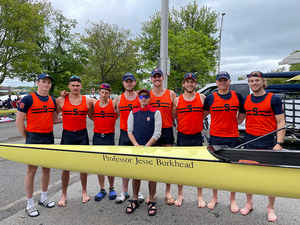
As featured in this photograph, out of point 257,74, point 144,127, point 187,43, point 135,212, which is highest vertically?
point 187,43

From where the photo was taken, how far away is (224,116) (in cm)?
272

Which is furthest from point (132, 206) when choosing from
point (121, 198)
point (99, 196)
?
point (99, 196)

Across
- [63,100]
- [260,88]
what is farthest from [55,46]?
Answer: [260,88]

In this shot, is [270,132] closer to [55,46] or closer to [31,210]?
[31,210]

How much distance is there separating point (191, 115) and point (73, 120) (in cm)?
176

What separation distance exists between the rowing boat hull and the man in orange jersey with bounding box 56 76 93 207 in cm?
26

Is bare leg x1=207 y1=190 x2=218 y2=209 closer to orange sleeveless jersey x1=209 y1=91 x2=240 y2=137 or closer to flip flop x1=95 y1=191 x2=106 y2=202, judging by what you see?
orange sleeveless jersey x1=209 y1=91 x2=240 y2=137

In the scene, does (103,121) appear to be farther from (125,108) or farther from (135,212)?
(135,212)

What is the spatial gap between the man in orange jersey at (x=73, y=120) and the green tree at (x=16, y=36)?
12627 mm

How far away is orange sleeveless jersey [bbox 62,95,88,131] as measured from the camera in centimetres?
289

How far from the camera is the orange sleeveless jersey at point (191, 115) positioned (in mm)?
2830

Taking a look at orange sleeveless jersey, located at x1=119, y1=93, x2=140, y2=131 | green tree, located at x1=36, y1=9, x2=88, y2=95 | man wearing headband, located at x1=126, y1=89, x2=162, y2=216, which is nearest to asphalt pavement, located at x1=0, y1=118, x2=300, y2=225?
man wearing headband, located at x1=126, y1=89, x2=162, y2=216

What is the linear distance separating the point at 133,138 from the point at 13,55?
14549 millimetres

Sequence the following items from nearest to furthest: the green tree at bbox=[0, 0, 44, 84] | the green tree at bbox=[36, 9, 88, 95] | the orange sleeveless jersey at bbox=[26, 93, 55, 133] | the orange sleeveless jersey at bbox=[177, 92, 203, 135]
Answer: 1. the orange sleeveless jersey at bbox=[26, 93, 55, 133]
2. the orange sleeveless jersey at bbox=[177, 92, 203, 135]
3. the green tree at bbox=[0, 0, 44, 84]
4. the green tree at bbox=[36, 9, 88, 95]
